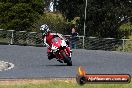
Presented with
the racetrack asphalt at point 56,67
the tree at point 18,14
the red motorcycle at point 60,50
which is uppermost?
the tree at point 18,14

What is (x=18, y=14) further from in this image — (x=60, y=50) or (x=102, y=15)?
(x=60, y=50)

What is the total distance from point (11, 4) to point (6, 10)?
2.35ft

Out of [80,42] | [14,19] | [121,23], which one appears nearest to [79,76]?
[80,42]

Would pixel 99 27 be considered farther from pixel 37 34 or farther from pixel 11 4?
pixel 37 34

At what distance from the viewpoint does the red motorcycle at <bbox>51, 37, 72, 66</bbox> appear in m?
21.0

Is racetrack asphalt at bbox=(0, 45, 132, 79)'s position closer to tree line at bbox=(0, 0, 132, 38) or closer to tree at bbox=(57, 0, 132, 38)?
tree line at bbox=(0, 0, 132, 38)

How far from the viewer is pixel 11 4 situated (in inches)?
1855

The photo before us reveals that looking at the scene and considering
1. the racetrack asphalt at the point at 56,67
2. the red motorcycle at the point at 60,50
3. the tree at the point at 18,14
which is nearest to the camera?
the racetrack asphalt at the point at 56,67

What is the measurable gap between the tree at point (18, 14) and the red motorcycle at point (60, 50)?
81.1ft

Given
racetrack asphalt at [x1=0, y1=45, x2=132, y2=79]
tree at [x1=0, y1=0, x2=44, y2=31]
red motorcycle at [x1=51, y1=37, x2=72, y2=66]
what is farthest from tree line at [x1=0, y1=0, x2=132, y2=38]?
red motorcycle at [x1=51, y1=37, x2=72, y2=66]

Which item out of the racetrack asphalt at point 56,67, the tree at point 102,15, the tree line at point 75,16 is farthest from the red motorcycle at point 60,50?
the tree at point 102,15

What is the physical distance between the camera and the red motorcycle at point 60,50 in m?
21.0

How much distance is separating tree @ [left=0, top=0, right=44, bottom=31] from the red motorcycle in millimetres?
24716

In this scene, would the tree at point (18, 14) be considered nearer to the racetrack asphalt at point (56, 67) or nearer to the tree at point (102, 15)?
the tree at point (102, 15)
